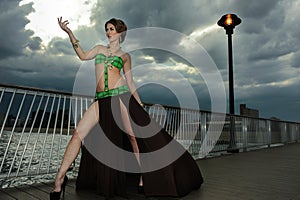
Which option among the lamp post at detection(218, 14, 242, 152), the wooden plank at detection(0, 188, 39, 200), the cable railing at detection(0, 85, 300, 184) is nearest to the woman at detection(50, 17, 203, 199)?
the wooden plank at detection(0, 188, 39, 200)

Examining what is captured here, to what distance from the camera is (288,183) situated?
312cm

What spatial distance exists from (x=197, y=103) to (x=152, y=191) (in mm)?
3767

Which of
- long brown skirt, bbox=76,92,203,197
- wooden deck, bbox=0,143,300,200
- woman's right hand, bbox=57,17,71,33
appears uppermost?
woman's right hand, bbox=57,17,71,33

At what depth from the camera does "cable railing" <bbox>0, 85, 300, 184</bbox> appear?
3043 millimetres

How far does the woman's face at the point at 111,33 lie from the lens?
7.49 feet

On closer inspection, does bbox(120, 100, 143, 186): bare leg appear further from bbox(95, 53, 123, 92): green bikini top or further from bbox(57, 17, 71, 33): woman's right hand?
bbox(57, 17, 71, 33): woman's right hand

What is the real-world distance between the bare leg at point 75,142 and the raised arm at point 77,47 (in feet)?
1.65

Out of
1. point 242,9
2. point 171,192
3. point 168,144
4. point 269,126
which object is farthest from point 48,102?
point 242,9

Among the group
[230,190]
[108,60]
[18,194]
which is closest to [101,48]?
[108,60]

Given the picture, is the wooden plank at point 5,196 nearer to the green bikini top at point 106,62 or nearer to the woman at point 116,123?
the woman at point 116,123

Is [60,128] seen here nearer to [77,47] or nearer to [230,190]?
[77,47]

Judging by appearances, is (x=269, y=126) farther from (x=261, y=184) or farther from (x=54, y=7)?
(x=54, y=7)

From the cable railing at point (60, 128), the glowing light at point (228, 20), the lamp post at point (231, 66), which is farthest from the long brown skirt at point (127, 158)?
the glowing light at point (228, 20)

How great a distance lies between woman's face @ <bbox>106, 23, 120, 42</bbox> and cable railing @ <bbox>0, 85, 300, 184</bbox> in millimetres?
1514
